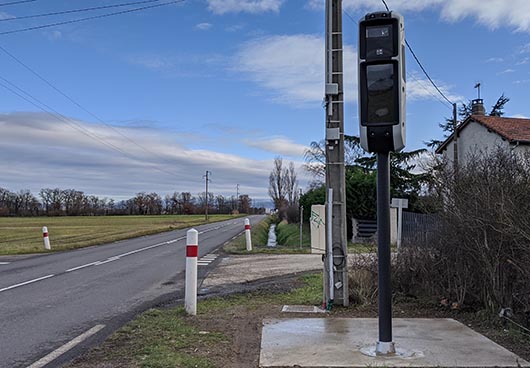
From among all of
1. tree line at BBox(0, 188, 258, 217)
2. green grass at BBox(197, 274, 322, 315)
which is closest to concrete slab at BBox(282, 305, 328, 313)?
green grass at BBox(197, 274, 322, 315)

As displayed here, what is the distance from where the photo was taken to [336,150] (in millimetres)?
7914

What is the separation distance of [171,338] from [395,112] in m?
3.47

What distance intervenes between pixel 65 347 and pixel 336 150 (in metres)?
4.50

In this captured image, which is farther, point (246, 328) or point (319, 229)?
point (319, 229)

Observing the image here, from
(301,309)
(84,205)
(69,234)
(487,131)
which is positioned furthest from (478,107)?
(84,205)

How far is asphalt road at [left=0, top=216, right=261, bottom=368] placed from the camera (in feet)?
20.7

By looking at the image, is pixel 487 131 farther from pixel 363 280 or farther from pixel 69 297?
pixel 69 297

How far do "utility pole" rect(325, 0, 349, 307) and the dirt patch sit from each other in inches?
20.1

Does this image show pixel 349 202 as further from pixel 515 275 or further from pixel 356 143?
pixel 515 275

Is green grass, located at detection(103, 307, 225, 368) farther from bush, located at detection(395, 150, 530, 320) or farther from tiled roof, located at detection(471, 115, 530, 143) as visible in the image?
tiled roof, located at detection(471, 115, 530, 143)

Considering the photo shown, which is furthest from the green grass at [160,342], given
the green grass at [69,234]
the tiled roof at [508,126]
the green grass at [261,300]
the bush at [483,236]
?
the tiled roof at [508,126]

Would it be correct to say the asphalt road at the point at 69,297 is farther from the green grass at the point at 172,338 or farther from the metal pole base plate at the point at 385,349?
the metal pole base plate at the point at 385,349

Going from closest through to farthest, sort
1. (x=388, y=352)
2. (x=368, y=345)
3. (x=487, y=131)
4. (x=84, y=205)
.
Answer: (x=388, y=352)
(x=368, y=345)
(x=487, y=131)
(x=84, y=205)

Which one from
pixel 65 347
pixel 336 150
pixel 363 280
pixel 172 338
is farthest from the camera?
pixel 363 280
